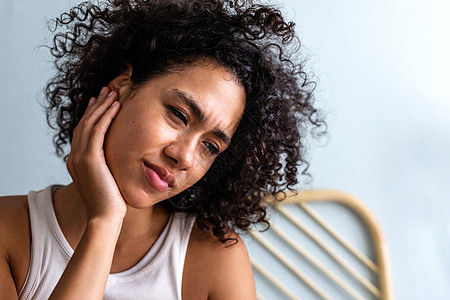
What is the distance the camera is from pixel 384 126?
150 centimetres

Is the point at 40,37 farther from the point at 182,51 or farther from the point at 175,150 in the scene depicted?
the point at 175,150

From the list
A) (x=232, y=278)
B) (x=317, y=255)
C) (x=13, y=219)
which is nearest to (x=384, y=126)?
(x=317, y=255)

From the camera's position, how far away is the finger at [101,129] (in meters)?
0.88

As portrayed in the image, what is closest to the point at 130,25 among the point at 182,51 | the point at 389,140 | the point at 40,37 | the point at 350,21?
the point at 182,51

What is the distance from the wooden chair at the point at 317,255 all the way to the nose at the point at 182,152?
686mm

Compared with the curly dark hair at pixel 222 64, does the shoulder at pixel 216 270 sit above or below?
below

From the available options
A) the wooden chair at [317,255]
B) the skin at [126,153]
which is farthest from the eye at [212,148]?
the wooden chair at [317,255]

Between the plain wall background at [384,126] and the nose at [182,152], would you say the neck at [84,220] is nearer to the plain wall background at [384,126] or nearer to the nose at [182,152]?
the nose at [182,152]

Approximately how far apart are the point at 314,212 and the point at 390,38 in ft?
1.88

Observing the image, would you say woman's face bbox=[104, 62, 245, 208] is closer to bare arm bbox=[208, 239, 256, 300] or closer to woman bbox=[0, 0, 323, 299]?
woman bbox=[0, 0, 323, 299]

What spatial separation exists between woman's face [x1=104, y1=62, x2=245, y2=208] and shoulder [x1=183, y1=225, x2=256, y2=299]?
8.9 inches

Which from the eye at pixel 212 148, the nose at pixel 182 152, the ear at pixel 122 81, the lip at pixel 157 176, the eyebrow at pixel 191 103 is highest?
the ear at pixel 122 81

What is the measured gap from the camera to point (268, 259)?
153 centimetres

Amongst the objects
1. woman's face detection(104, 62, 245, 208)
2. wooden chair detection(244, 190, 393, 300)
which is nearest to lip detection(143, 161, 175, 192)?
→ woman's face detection(104, 62, 245, 208)
